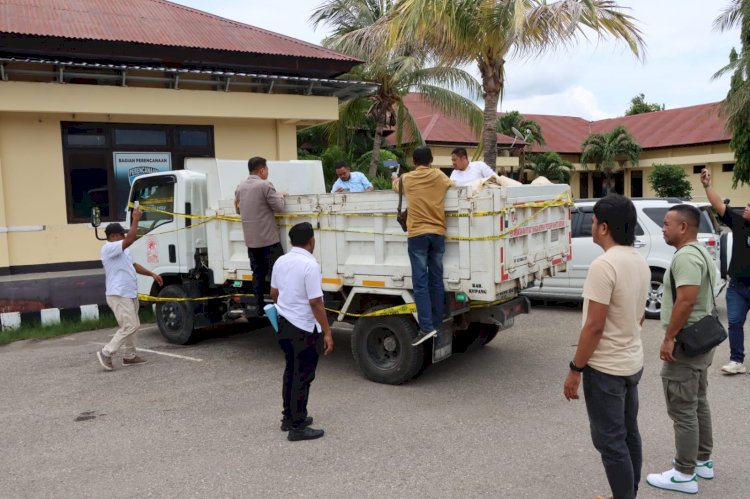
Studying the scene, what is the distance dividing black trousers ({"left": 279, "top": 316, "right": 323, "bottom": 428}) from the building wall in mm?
8818

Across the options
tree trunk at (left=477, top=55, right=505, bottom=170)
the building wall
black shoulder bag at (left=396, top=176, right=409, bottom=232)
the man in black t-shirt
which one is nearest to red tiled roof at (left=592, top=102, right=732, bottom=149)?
tree trunk at (left=477, top=55, right=505, bottom=170)

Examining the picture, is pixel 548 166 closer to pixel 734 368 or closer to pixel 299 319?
pixel 734 368

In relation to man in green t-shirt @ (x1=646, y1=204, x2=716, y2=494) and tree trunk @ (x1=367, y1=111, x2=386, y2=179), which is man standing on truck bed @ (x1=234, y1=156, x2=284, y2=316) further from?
tree trunk @ (x1=367, y1=111, x2=386, y2=179)

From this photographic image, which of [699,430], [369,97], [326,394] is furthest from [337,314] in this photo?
[369,97]

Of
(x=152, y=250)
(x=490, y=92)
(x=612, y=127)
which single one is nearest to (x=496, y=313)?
(x=152, y=250)

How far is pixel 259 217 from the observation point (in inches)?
268

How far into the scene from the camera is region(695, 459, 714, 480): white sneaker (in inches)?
159

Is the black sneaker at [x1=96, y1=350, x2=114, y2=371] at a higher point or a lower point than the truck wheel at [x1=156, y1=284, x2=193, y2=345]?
lower

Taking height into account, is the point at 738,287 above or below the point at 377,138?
below

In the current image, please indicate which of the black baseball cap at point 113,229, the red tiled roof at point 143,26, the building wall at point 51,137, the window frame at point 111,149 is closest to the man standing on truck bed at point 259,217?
the black baseball cap at point 113,229

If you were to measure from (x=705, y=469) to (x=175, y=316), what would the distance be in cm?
634

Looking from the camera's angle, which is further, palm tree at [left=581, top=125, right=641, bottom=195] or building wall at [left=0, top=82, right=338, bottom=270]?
palm tree at [left=581, top=125, right=641, bottom=195]

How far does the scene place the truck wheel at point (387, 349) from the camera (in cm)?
609

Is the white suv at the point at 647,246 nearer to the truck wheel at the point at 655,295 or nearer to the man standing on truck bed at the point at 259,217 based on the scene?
the truck wheel at the point at 655,295
